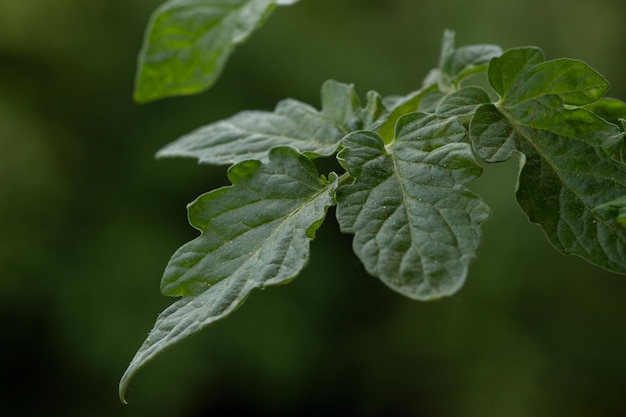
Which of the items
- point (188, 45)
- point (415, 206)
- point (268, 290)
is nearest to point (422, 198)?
point (415, 206)

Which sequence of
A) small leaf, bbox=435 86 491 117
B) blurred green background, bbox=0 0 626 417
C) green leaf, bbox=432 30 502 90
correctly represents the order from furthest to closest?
blurred green background, bbox=0 0 626 417
green leaf, bbox=432 30 502 90
small leaf, bbox=435 86 491 117

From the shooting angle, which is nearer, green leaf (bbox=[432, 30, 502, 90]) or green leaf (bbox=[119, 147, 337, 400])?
green leaf (bbox=[119, 147, 337, 400])

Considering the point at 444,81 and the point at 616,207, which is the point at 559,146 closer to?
the point at 616,207

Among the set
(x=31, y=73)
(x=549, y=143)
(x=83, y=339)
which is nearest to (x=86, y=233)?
(x=83, y=339)

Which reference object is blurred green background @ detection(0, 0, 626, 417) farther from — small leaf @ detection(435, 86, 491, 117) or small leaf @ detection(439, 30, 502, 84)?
small leaf @ detection(435, 86, 491, 117)

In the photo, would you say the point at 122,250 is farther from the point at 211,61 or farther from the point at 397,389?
the point at 211,61

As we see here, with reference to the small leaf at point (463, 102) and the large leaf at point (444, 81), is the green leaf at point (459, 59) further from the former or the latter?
the small leaf at point (463, 102)

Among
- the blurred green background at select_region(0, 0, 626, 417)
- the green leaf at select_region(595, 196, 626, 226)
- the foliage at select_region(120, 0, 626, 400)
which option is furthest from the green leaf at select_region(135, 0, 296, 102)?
the blurred green background at select_region(0, 0, 626, 417)
